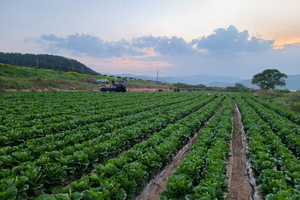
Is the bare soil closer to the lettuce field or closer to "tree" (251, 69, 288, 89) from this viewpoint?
the lettuce field

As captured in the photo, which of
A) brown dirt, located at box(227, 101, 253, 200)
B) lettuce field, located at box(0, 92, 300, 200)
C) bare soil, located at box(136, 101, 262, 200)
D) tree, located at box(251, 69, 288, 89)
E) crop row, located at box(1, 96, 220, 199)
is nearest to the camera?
lettuce field, located at box(0, 92, 300, 200)

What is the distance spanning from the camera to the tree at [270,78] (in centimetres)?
8019

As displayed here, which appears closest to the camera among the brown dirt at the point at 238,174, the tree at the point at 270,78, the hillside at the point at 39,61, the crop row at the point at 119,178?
the crop row at the point at 119,178

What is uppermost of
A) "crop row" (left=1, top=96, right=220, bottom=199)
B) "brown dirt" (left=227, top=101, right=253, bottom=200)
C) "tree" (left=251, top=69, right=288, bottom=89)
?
"tree" (left=251, top=69, right=288, bottom=89)

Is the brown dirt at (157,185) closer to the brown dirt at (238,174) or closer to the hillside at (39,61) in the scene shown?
the brown dirt at (238,174)

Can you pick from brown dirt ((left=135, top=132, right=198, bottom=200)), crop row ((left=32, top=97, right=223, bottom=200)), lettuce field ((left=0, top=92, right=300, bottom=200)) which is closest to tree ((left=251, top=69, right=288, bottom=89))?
lettuce field ((left=0, top=92, right=300, bottom=200))

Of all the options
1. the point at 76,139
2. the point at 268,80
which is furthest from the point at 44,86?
the point at 268,80

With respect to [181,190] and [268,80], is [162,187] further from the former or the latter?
[268,80]

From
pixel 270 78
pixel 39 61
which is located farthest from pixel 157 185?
pixel 39 61

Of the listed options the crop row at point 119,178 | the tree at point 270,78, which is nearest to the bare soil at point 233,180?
the crop row at point 119,178

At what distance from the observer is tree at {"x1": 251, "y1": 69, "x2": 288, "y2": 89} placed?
263 feet

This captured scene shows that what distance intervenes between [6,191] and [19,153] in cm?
242

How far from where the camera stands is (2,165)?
4.81 m

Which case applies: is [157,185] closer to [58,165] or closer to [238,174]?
[58,165]
